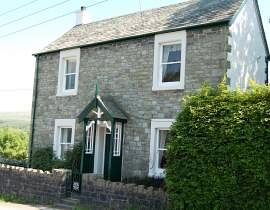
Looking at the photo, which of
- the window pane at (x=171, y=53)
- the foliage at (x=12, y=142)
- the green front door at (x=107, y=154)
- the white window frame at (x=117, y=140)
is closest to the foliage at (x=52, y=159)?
the green front door at (x=107, y=154)

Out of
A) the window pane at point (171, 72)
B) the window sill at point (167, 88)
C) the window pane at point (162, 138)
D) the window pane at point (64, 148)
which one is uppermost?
the window pane at point (171, 72)

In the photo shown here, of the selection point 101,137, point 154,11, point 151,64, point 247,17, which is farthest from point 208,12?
point 101,137

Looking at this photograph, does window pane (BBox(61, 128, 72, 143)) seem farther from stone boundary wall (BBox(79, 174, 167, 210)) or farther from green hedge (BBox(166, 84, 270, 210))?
green hedge (BBox(166, 84, 270, 210))

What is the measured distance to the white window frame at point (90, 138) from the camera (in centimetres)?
1744

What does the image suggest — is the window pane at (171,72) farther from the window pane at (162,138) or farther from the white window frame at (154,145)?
the window pane at (162,138)

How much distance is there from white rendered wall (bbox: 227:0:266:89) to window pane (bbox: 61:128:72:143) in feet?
26.9

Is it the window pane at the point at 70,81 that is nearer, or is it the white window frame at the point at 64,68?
the white window frame at the point at 64,68

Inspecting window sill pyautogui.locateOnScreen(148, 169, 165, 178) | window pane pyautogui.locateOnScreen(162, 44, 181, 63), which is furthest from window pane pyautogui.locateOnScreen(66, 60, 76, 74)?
window sill pyautogui.locateOnScreen(148, 169, 165, 178)

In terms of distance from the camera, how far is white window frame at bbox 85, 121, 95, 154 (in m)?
17.4

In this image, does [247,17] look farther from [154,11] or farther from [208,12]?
[154,11]

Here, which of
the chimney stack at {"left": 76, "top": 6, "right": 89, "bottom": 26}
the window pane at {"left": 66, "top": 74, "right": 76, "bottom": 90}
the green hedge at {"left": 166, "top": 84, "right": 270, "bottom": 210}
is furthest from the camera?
the chimney stack at {"left": 76, "top": 6, "right": 89, "bottom": 26}

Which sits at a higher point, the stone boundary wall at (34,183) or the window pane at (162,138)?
the window pane at (162,138)

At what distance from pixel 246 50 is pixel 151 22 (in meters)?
4.20

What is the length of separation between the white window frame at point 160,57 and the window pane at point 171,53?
0.47 ft
